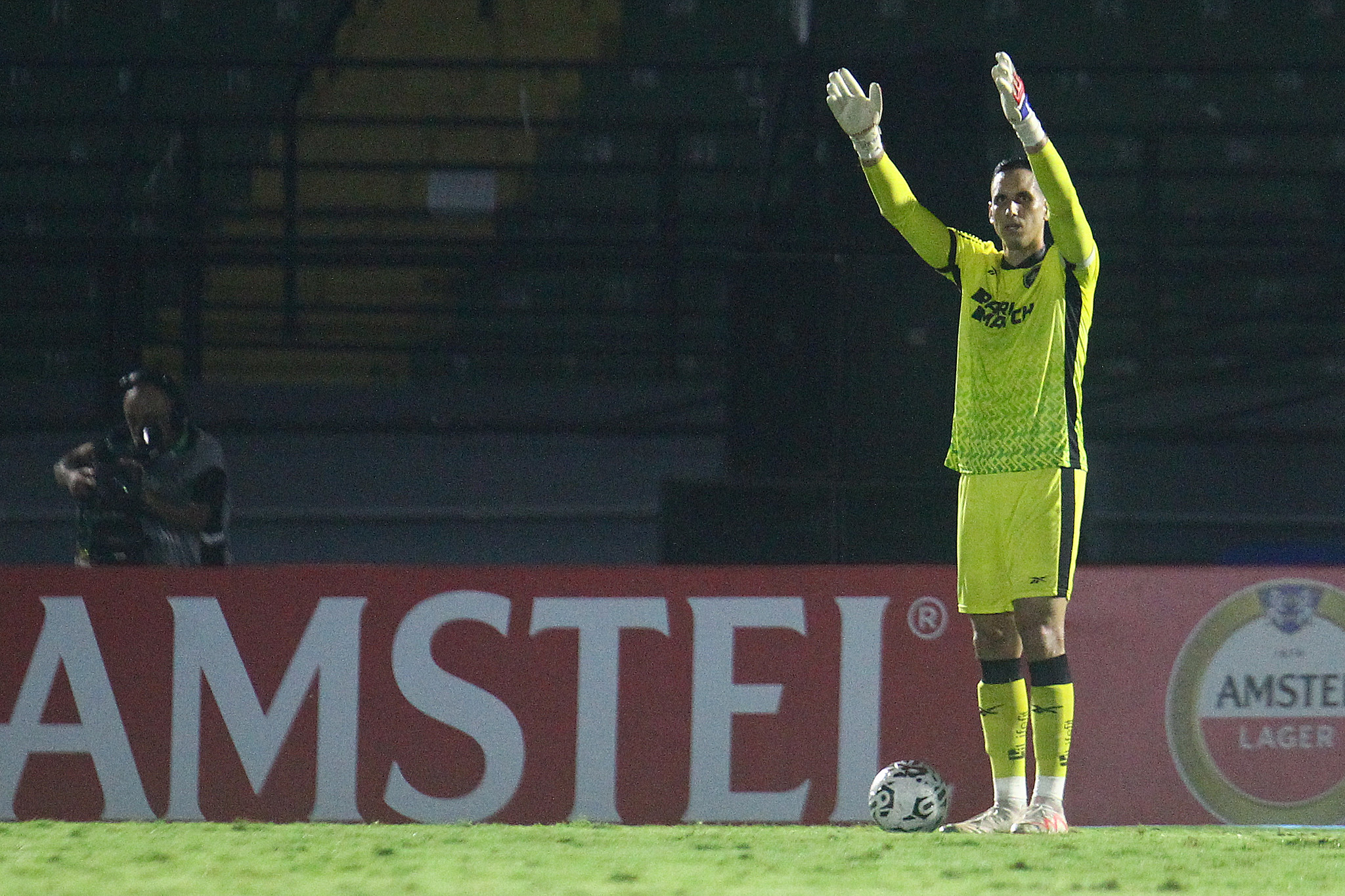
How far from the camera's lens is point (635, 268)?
10.0 metres

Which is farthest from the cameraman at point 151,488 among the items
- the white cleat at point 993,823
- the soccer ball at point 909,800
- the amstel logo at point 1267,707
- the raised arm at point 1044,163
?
the amstel logo at point 1267,707

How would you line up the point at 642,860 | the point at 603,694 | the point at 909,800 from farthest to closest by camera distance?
the point at 603,694 < the point at 909,800 < the point at 642,860

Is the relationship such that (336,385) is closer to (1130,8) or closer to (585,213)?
(585,213)

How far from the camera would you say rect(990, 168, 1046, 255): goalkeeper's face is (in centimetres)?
476

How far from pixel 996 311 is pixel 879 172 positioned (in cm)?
49

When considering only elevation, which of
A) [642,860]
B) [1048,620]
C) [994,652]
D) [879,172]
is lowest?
[642,860]

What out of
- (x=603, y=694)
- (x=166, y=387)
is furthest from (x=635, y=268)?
(x=603, y=694)

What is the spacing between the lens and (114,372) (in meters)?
9.95

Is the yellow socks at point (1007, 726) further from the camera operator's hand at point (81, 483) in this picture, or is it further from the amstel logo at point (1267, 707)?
the camera operator's hand at point (81, 483)

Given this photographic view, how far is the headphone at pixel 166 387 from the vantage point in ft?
19.5

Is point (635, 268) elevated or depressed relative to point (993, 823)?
elevated

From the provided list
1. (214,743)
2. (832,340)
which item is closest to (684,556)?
(832,340)

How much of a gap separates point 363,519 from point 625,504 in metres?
1.34

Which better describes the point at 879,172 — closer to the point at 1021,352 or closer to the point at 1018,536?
the point at 1021,352
